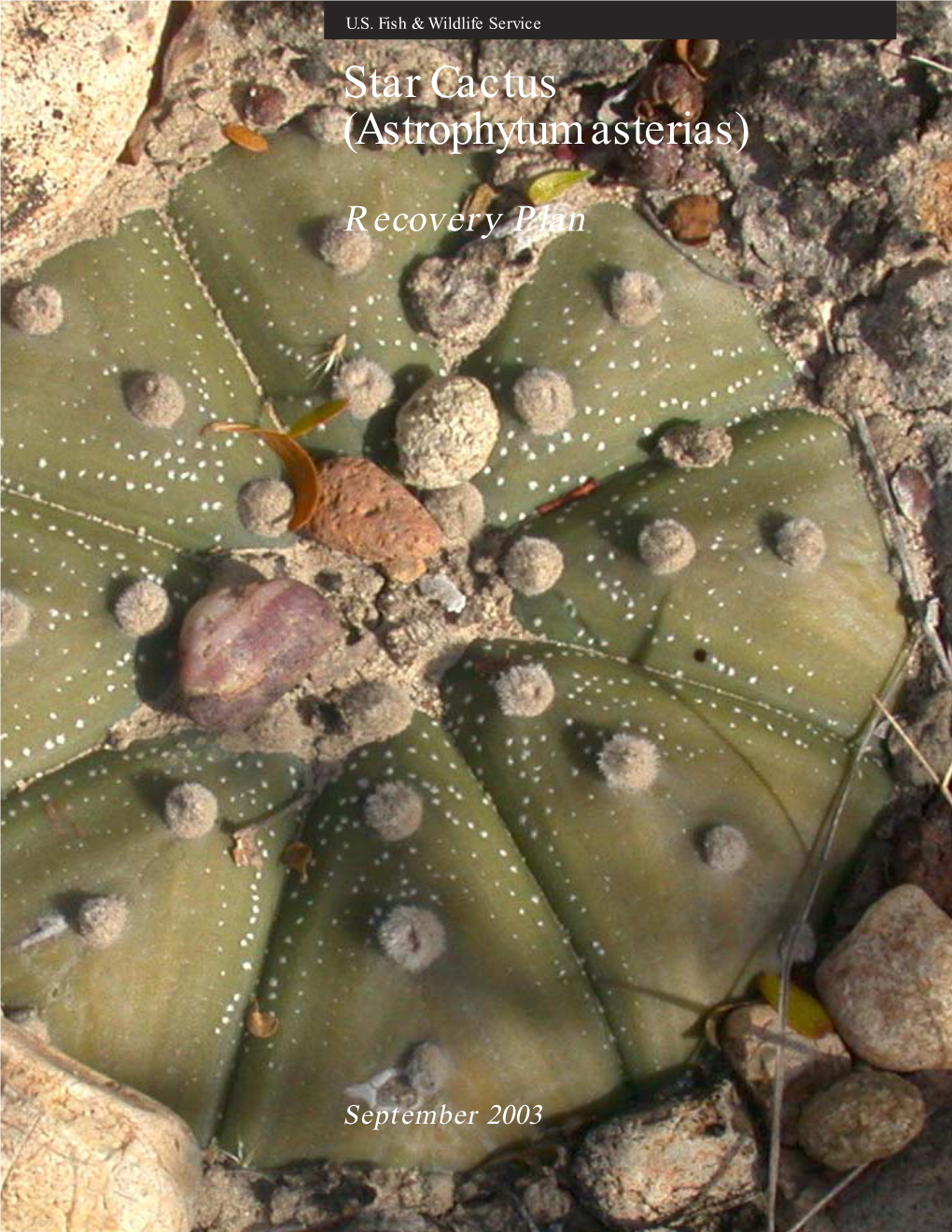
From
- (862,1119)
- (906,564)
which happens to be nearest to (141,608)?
(906,564)

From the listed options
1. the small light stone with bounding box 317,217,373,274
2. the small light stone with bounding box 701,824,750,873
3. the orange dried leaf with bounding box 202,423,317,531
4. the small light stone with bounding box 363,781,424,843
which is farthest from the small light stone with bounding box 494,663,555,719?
the small light stone with bounding box 317,217,373,274

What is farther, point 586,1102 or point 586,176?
point 586,176

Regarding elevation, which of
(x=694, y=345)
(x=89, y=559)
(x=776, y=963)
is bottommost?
(x=776, y=963)

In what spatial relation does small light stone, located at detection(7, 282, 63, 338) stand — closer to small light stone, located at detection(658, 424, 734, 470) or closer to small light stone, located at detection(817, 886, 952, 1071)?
small light stone, located at detection(658, 424, 734, 470)

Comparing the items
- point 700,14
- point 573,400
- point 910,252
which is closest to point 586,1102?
point 573,400

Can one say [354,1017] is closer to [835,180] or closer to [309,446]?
[309,446]
